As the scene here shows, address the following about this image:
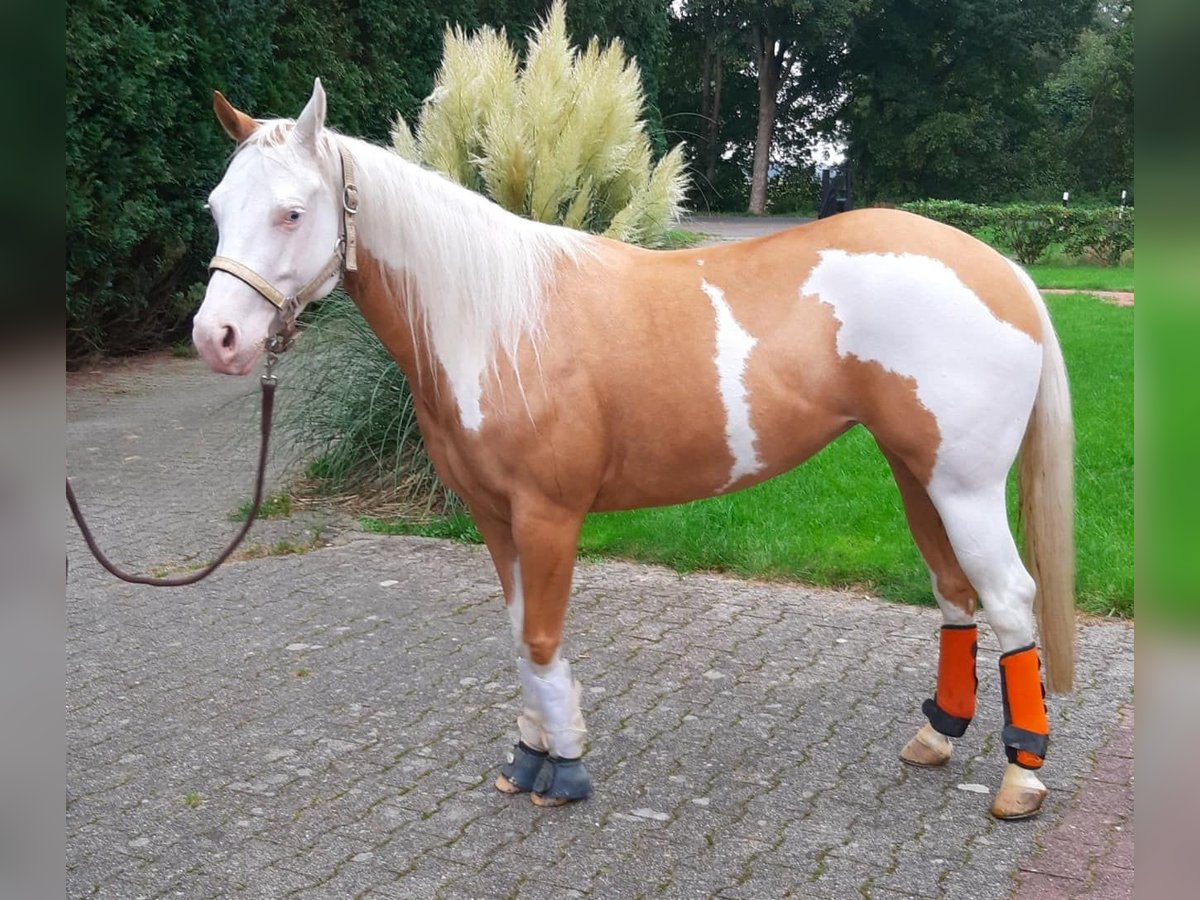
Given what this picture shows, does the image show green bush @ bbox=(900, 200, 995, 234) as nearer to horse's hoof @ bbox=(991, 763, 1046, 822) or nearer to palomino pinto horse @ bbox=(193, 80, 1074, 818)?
palomino pinto horse @ bbox=(193, 80, 1074, 818)

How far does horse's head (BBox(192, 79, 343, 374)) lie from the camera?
2.29m

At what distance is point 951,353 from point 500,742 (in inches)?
73.8

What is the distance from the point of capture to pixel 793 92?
36.4 meters

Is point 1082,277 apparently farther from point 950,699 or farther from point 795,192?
point 795,192

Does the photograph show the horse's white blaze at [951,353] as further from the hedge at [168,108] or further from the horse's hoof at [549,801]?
the hedge at [168,108]

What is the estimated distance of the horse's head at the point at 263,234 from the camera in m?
2.29

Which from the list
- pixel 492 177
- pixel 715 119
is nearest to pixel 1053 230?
pixel 492 177

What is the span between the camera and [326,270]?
2.50m

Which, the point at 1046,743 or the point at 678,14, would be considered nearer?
the point at 1046,743

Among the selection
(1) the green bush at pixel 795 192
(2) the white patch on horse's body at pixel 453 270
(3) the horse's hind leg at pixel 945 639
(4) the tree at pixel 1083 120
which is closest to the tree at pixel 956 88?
(4) the tree at pixel 1083 120

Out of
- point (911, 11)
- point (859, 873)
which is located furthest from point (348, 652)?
point (911, 11)

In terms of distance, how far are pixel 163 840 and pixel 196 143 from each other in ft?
26.6
